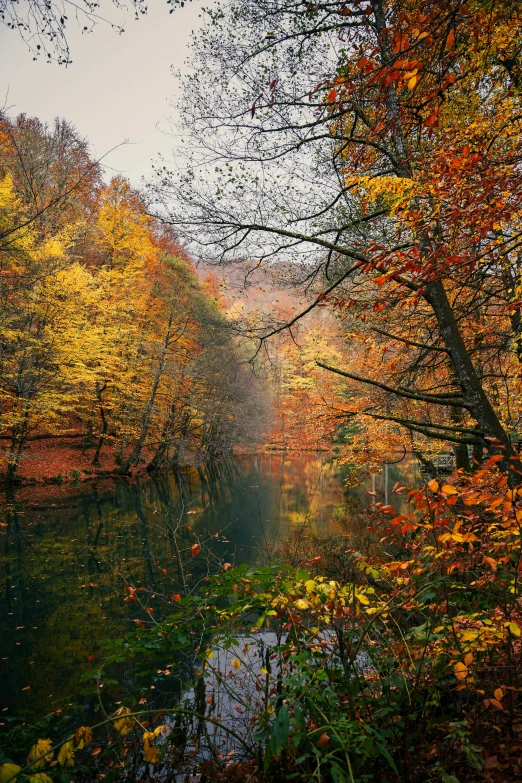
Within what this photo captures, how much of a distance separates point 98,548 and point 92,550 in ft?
0.68

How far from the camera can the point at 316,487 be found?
7547 mm

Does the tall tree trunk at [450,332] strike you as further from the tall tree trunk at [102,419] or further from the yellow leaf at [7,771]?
the tall tree trunk at [102,419]

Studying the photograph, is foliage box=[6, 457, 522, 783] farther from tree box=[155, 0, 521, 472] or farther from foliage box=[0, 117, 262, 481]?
foliage box=[0, 117, 262, 481]

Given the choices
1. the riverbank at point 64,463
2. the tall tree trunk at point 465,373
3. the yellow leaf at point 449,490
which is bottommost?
the riverbank at point 64,463

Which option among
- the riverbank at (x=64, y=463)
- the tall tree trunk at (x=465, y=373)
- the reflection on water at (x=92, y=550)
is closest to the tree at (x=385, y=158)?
the tall tree trunk at (x=465, y=373)

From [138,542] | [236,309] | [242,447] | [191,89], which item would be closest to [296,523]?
[138,542]

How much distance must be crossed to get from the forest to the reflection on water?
0.07 m

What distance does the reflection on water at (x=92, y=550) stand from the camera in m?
5.49

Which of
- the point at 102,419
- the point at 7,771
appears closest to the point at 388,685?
the point at 7,771

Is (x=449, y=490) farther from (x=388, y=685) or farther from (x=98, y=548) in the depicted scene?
(x=98, y=548)

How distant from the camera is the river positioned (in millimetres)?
5449

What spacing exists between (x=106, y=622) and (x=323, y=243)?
6259mm

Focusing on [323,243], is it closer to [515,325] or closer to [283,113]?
Result: [283,113]

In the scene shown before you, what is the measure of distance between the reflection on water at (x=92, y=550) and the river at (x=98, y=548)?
0.02 metres
